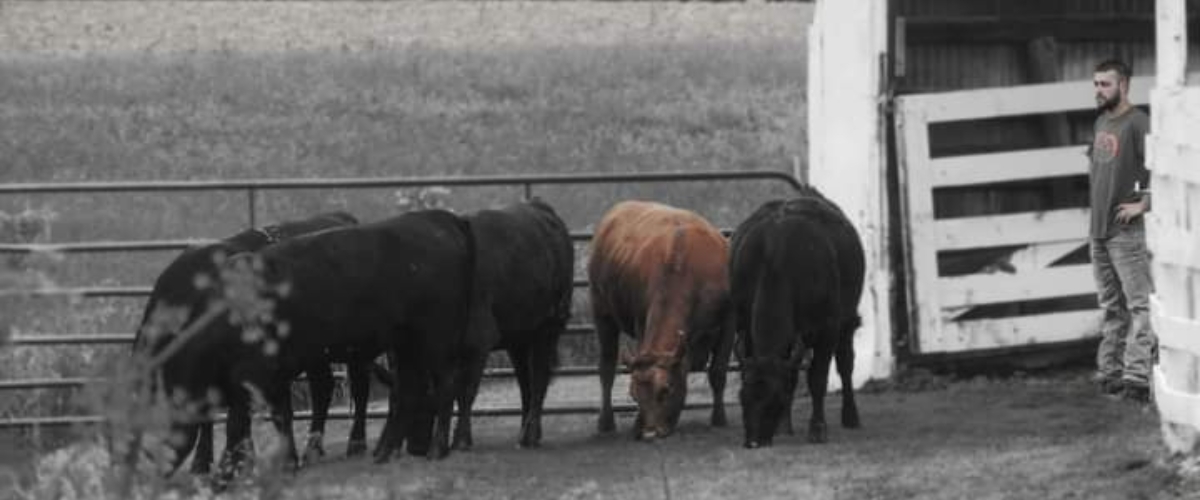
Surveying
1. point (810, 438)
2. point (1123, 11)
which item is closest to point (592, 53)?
point (1123, 11)

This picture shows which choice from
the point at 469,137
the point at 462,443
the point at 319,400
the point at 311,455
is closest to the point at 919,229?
the point at 462,443

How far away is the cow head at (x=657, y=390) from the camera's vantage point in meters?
11.5

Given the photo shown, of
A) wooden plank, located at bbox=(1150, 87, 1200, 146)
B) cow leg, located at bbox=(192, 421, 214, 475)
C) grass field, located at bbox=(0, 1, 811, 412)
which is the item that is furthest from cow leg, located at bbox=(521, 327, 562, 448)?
grass field, located at bbox=(0, 1, 811, 412)

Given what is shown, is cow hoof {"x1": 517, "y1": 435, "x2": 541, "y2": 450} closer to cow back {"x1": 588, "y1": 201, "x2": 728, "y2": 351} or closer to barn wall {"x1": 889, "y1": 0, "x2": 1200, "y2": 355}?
cow back {"x1": 588, "y1": 201, "x2": 728, "y2": 351}

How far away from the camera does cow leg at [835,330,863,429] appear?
11.9 meters

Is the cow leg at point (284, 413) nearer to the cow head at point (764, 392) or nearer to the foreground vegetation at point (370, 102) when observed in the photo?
the cow head at point (764, 392)

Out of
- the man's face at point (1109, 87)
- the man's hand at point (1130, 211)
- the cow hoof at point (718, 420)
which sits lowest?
the cow hoof at point (718, 420)

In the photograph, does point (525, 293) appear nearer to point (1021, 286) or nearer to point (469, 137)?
point (1021, 286)

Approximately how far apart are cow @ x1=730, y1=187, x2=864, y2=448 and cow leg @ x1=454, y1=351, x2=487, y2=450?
Answer: 115 centimetres

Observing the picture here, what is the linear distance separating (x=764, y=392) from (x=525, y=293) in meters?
1.23

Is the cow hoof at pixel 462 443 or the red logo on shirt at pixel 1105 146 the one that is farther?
the cow hoof at pixel 462 443

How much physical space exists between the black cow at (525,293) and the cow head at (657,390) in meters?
0.50

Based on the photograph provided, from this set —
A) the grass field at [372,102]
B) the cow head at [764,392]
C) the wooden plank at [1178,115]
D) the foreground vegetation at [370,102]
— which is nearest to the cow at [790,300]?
the cow head at [764,392]

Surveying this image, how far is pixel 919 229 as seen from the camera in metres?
13.4
